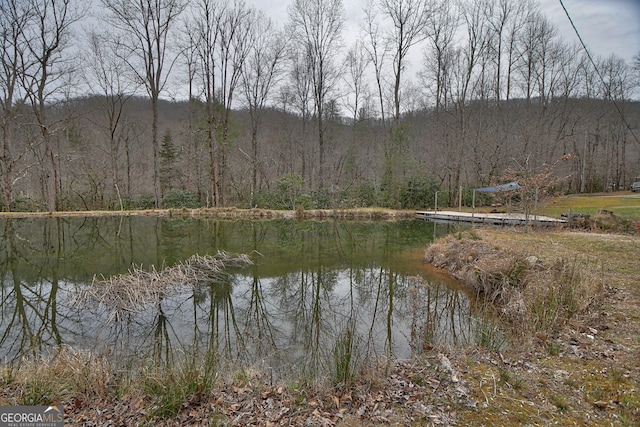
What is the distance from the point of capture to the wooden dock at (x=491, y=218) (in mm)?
12984

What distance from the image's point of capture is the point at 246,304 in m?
6.05

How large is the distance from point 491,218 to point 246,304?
13295 millimetres

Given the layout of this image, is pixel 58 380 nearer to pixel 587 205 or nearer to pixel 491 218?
pixel 491 218

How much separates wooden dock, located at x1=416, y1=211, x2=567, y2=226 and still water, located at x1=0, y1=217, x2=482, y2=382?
4.89m

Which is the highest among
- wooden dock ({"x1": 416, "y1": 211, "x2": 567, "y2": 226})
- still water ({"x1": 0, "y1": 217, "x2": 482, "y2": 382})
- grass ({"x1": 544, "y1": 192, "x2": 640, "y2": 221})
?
grass ({"x1": 544, "y1": 192, "x2": 640, "y2": 221})

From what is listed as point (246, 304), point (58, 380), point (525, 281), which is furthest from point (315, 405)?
point (525, 281)

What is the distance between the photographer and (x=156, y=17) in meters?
20.5

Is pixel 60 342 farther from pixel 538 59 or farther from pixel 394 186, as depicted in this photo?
pixel 538 59

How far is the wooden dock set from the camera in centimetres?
1298

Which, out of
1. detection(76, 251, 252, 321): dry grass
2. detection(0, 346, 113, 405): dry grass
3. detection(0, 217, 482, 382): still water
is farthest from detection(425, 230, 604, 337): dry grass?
detection(76, 251, 252, 321): dry grass

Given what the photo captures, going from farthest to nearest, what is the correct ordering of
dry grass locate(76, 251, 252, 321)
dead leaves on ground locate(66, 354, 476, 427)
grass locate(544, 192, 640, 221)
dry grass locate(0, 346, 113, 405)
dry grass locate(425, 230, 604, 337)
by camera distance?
grass locate(544, 192, 640, 221) → dry grass locate(76, 251, 252, 321) → dry grass locate(425, 230, 604, 337) → dry grass locate(0, 346, 113, 405) → dead leaves on ground locate(66, 354, 476, 427)

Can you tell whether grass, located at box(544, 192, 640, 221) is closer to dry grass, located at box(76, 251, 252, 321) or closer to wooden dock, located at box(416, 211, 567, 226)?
wooden dock, located at box(416, 211, 567, 226)

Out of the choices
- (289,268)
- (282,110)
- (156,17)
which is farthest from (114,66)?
(289,268)

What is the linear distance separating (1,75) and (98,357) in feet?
77.5
